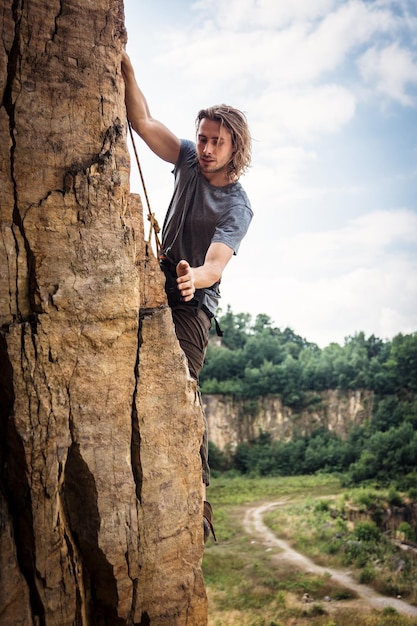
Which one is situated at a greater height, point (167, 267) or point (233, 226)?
point (233, 226)

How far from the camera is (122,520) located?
156 inches

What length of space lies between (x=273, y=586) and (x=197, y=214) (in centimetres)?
1331

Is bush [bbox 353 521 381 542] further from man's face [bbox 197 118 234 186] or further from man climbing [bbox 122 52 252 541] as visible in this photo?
man's face [bbox 197 118 234 186]

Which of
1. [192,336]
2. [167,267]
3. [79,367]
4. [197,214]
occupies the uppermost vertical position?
[197,214]

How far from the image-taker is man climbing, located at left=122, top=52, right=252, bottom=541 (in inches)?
185

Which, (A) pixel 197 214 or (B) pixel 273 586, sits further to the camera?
(B) pixel 273 586

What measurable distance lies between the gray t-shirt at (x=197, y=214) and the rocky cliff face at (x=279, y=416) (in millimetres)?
35728

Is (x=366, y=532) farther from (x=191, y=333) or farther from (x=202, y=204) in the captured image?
(x=202, y=204)

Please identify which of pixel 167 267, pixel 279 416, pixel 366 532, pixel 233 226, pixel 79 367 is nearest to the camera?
pixel 79 367

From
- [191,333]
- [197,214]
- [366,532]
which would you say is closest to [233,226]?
[197,214]

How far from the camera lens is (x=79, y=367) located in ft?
12.7

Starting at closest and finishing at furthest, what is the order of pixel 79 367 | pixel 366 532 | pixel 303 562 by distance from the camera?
pixel 79 367
pixel 303 562
pixel 366 532

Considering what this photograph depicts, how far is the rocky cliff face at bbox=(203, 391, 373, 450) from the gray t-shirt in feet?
117

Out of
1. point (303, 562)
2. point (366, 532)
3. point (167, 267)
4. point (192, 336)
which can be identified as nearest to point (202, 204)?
point (167, 267)
